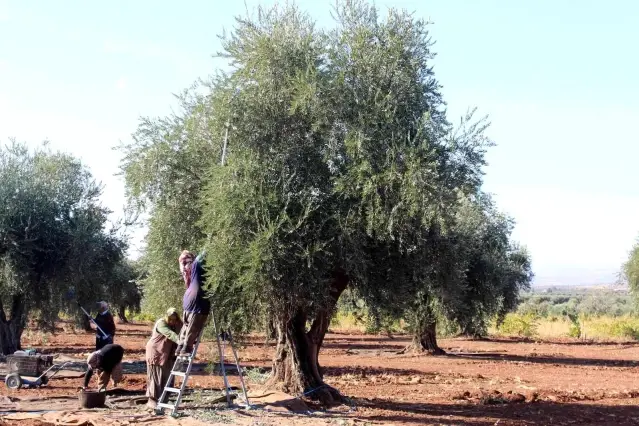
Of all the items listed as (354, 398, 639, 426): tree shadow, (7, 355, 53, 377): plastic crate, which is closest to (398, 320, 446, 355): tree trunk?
(354, 398, 639, 426): tree shadow

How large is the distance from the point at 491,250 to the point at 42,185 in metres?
18.5

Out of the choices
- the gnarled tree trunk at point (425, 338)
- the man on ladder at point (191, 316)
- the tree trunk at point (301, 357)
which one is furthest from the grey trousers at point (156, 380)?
the gnarled tree trunk at point (425, 338)

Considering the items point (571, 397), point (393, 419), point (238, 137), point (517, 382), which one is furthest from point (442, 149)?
point (517, 382)

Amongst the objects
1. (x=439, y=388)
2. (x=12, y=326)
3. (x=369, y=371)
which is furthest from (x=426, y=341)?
(x=12, y=326)

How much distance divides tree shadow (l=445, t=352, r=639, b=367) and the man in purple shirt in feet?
65.7

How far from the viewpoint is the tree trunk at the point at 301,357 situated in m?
14.9

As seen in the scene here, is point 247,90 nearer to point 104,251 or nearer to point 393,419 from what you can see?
point 393,419

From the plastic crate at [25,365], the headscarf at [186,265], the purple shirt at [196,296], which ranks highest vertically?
the headscarf at [186,265]

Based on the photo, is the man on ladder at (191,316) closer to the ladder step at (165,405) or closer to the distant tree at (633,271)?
the ladder step at (165,405)

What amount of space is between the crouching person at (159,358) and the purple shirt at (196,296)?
1.97 feet

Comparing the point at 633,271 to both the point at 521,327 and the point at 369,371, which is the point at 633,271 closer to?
the point at 521,327

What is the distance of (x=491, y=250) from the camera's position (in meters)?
33.0

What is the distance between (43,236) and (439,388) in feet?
40.5

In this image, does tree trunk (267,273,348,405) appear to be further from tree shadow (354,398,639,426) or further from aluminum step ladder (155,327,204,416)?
aluminum step ladder (155,327,204,416)
